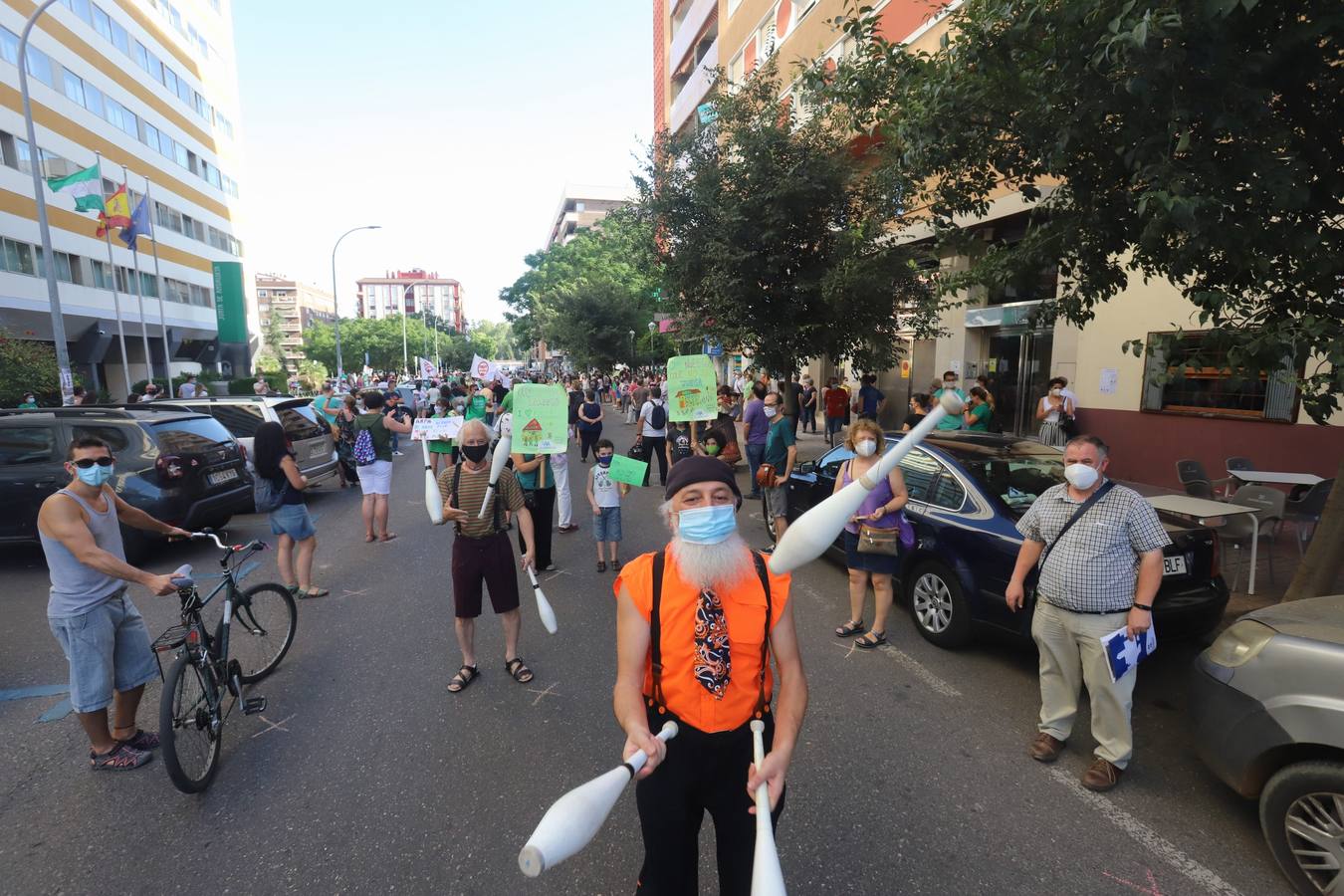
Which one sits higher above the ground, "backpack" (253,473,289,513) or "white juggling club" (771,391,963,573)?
"white juggling club" (771,391,963,573)

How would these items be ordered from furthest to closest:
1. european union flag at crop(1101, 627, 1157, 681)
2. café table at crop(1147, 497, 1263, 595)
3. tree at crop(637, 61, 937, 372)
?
1. tree at crop(637, 61, 937, 372)
2. café table at crop(1147, 497, 1263, 595)
3. european union flag at crop(1101, 627, 1157, 681)

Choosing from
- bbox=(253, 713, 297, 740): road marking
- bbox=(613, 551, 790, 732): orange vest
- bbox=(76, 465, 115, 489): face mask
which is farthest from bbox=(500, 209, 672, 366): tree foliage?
bbox=(613, 551, 790, 732): orange vest

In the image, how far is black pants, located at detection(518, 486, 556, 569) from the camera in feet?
23.2

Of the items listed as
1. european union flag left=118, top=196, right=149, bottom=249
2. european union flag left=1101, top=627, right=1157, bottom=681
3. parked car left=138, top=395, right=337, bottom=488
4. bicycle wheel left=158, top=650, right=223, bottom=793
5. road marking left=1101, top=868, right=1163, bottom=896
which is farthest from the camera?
european union flag left=118, top=196, right=149, bottom=249

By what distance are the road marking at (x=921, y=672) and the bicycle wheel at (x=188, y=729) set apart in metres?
4.22

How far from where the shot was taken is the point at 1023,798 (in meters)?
3.38

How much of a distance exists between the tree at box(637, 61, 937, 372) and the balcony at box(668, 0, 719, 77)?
827 inches

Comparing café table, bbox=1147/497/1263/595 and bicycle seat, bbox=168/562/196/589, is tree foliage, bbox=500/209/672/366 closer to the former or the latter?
café table, bbox=1147/497/1263/595

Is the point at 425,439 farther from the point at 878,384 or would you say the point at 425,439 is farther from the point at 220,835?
the point at 878,384

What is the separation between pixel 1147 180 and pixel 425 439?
911 cm

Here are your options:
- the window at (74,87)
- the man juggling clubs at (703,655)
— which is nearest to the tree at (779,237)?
the man juggling clubs at (703,655)

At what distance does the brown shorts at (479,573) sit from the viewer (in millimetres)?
4598

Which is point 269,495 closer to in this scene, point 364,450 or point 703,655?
point 364,450

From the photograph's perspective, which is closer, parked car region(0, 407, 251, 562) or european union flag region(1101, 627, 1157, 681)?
european union flag region(1101, 627, 1157, 681)
